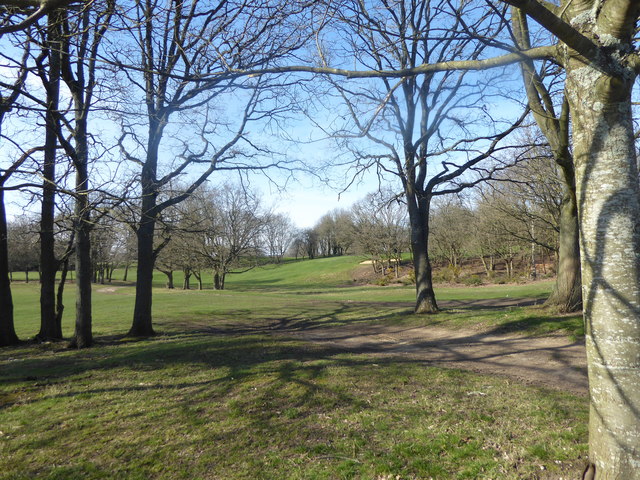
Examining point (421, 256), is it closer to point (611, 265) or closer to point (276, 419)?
Answer: point (276, 419)

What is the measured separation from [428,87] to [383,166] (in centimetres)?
324

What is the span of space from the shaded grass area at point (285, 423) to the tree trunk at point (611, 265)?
80cm

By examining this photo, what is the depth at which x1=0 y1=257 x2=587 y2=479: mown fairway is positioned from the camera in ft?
12.4

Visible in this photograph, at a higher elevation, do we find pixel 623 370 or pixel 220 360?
pixel 623 370

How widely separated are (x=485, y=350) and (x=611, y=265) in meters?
6.29

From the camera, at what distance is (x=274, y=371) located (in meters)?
6.93

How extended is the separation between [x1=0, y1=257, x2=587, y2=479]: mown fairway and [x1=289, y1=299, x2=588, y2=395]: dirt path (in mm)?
676

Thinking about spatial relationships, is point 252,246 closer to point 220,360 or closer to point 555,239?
point 555,239

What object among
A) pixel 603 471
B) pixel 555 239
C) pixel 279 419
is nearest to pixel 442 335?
pixel 279 419

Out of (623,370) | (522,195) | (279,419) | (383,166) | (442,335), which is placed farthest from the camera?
(522,195)

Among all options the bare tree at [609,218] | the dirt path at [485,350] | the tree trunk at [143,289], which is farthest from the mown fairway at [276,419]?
the tree trunk at [143,289]

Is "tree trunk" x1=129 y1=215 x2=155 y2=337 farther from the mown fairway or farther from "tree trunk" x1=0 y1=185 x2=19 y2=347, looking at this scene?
"tree trunk" x1=0 y1=185 x2=19 y2=347

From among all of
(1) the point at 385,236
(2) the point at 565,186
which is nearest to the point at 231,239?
(1) the point at 385,236

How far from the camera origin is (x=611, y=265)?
2816mm
